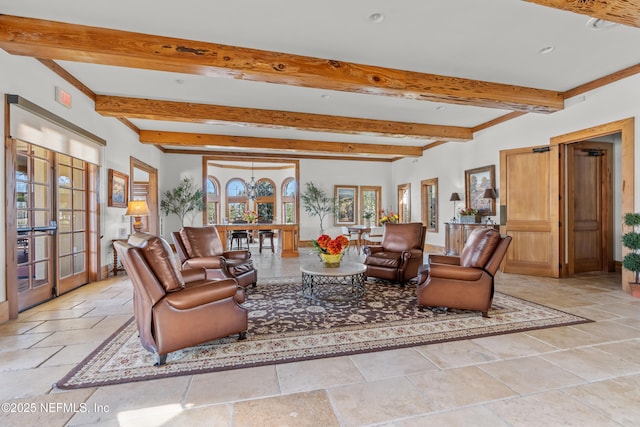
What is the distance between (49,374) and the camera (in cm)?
215

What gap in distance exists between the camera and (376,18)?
2879 millimetres

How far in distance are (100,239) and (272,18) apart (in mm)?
4377

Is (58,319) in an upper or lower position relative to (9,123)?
lower

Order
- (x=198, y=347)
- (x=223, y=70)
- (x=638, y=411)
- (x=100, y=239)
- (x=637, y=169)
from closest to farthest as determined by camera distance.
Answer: (x=638, y=411) < (x=198, y=347) < (x=223, y=70) < (x=637, y=169) < (x=100, y=239)

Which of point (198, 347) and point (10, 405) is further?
point (198, 347)

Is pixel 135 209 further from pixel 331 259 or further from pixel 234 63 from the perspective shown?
pixel 331 259

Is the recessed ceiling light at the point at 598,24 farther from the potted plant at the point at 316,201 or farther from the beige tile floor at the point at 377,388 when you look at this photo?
the potted plant at the point at 316,201

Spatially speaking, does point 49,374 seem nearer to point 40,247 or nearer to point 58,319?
point 58,319

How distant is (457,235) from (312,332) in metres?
4.67

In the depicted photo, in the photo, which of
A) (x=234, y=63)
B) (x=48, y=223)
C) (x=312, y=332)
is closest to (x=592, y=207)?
(x=312, y=332)

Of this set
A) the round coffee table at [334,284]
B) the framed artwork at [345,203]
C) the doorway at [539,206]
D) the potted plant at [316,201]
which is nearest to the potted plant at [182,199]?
the potted plant at [316,201]

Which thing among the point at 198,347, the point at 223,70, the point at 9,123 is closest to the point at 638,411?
the point at 198,347

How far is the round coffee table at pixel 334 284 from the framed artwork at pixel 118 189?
149 inches

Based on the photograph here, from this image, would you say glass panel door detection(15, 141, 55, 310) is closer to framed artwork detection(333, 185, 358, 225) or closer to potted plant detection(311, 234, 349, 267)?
potted plant detection(311, 234, 349, 267)
